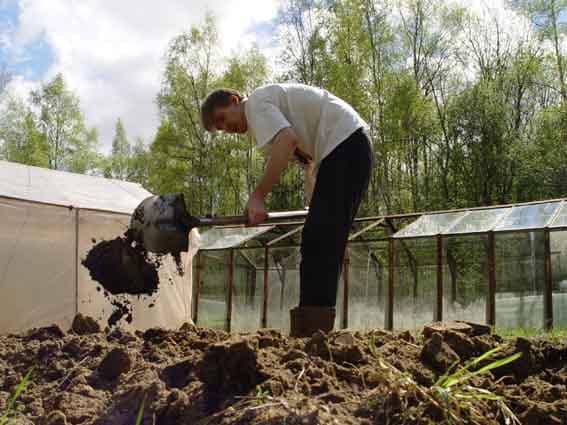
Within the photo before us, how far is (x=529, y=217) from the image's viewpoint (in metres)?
10.2

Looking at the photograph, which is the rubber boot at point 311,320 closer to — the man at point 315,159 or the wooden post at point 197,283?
the man at point 315,159

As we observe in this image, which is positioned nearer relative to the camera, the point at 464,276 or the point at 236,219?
the point at 236,219

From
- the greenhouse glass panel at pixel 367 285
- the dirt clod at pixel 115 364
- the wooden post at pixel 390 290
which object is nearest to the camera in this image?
the dirt clod at pixel 115 364

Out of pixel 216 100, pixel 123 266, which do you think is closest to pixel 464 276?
pixel 123 266

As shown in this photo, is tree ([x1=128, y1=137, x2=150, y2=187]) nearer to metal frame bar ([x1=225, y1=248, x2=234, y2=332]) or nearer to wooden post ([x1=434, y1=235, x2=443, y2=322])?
metal frame bar ([x1=225, y1=248, x2=234, y2=332])

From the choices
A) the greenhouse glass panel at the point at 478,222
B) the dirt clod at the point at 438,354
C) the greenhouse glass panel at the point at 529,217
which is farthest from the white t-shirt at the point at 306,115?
the greenhouse glass panel at the point at 478,222

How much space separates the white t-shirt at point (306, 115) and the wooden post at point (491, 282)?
7.50m

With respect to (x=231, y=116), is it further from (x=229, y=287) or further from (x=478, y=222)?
(x=229, y=287)

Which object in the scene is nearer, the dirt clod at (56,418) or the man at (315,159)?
the dirt clod at (56,418)

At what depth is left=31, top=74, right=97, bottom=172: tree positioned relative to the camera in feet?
100

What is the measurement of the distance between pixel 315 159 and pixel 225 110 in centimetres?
57

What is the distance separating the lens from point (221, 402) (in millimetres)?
1899

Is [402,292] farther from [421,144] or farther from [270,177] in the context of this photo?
[421,144]

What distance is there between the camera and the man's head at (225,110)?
354 centimetres
